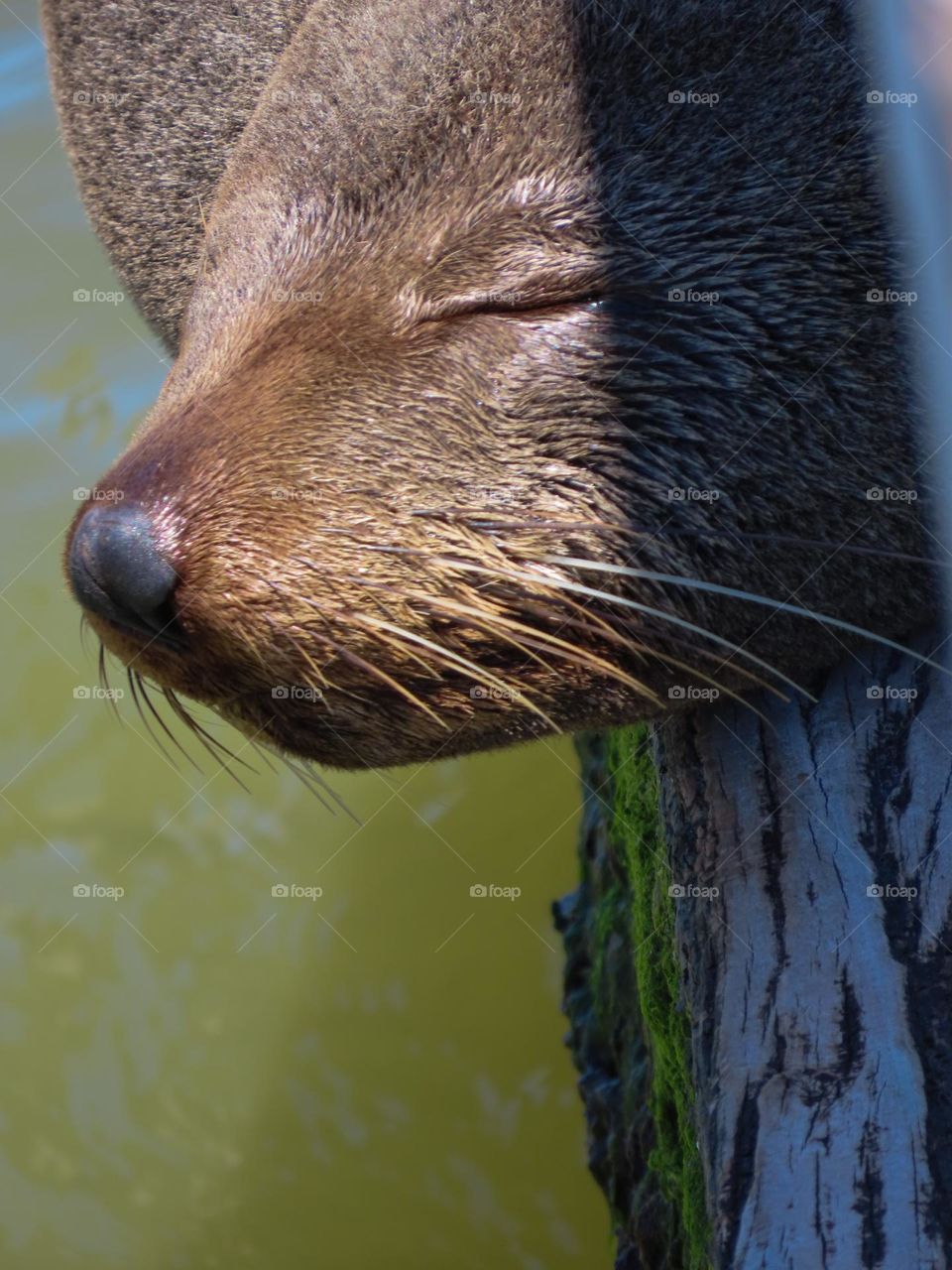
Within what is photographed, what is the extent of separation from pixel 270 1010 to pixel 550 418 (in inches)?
119

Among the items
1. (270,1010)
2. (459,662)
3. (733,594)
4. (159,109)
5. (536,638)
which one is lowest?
(270,1010)

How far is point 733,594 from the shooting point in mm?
2211

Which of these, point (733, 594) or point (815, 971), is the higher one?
point (733, 594)

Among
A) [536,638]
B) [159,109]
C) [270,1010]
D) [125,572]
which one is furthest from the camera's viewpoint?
[270,1010]

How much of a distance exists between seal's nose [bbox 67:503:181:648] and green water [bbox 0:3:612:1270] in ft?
8.62

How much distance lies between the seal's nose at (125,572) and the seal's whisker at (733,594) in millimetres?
613

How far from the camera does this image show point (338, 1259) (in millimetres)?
4043

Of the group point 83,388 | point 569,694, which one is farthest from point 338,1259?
point 83,388

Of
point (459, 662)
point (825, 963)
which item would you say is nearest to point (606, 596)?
point (459, 662)

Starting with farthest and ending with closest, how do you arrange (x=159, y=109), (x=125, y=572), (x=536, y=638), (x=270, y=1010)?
1. (x=270, y=1010)
2. (x=159, y=109)
3. (x=536, y=638)
4. (x=125, y=572)

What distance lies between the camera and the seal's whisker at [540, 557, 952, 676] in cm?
216

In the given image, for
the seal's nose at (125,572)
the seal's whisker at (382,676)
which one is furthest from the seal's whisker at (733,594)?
the seal's nose at (125,572)

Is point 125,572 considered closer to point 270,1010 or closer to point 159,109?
point 159,109

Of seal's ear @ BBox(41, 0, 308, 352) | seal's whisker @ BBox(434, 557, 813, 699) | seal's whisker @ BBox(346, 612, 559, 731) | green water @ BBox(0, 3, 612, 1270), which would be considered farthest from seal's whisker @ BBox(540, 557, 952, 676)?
green water @ BBox(0, 3, 612, 1270)
